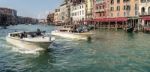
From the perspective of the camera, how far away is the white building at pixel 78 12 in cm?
10971

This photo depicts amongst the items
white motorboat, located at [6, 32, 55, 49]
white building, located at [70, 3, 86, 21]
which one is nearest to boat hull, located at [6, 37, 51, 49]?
white motorboat, located at [6, 32, 55, 49]

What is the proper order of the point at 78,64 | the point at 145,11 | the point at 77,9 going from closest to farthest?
the point at 78,64, the point at 145,11, the point at 77,9

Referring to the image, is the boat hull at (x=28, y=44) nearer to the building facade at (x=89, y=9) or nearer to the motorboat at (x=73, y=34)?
the motorboat at (x=73, y=34)

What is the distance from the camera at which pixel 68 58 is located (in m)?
25.0

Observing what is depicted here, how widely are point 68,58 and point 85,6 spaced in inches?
3271

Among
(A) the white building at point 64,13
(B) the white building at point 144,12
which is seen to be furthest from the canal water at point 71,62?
(A) the white building at point 64,13

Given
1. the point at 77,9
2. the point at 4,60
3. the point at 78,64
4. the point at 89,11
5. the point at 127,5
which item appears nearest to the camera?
the point at 78,64

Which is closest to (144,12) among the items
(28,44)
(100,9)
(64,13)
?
(100,9)

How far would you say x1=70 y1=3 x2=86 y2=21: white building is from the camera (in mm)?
109706

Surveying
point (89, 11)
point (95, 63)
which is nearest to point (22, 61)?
point (95, 63)

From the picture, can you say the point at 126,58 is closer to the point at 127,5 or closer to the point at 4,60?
the point at 4,60

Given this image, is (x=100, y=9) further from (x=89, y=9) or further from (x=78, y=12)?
(x=78, y=12)

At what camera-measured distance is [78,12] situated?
380 ft

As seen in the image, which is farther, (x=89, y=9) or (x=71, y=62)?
(x=89, y=9)
